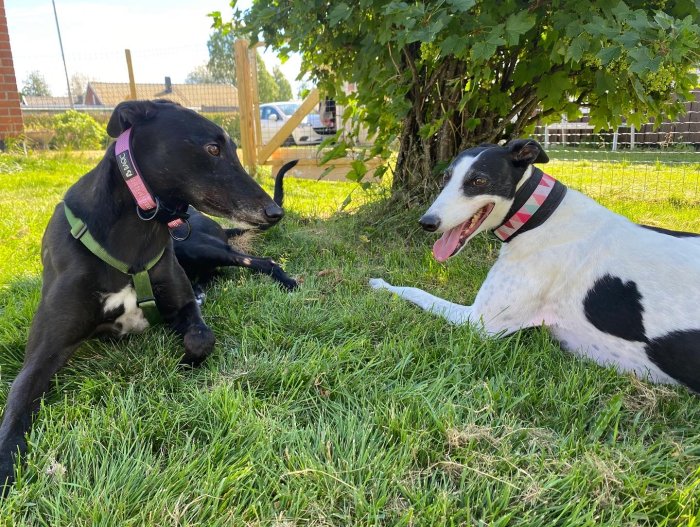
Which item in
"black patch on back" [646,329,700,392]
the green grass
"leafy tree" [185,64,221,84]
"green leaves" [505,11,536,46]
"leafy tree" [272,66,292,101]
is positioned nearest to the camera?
the green grass

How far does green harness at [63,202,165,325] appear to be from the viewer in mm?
2125

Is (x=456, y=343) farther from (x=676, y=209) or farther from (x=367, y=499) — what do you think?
(x=676, y=209)

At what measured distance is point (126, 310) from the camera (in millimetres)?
2299

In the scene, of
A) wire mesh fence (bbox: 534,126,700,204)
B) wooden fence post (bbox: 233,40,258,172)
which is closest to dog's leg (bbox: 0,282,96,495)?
wire mesh fence (bbox: 534,126,700,204)

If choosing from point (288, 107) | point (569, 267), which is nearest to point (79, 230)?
point (569, 267)

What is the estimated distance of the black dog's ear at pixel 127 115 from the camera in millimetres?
2143

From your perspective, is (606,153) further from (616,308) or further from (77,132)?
(77,132)

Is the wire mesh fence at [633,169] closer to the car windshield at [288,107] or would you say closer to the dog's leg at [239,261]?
A: the dog's leg at [239,261]

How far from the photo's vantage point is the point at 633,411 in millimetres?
1917

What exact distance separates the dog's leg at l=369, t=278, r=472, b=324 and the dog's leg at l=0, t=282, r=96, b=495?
5.35 ft

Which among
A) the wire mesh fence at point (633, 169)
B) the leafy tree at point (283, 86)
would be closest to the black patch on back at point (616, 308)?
the wire mesh fence at point (633, 169)

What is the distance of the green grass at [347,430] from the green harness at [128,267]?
0.50 feet

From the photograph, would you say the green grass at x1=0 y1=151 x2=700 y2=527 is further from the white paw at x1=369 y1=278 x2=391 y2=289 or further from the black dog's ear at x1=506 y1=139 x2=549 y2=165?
the black dog's ear at x1=506 y1=139 x2=549 y2=165

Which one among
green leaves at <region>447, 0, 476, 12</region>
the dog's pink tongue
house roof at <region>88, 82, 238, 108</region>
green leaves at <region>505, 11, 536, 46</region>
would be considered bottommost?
the dog's pink tongue
